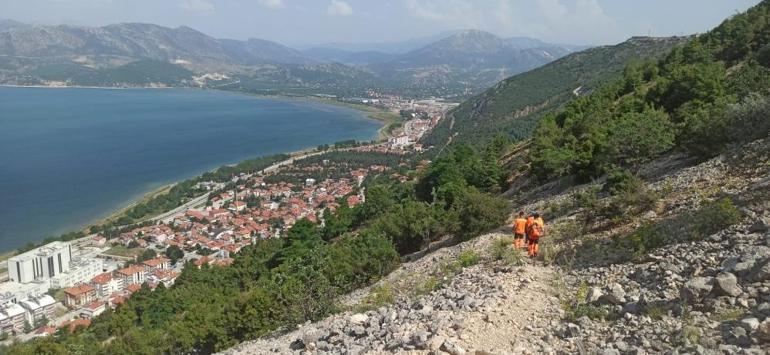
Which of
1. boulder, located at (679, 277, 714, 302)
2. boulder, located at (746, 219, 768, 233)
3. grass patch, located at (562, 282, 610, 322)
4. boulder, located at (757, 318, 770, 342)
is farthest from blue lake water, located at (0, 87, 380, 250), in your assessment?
boulder, located at (757, 318, 770, 342)

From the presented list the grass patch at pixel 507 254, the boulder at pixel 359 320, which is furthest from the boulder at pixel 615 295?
the boulder at pixel 359 320

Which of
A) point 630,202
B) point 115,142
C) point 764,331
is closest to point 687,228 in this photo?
point 630,202

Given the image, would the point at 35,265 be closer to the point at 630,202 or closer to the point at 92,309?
the point at 92,309

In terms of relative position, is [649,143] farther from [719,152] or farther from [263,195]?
[263,195]

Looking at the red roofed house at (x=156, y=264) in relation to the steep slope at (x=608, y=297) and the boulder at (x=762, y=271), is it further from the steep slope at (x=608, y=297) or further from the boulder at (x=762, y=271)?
the boulder at (x=762, y=271)

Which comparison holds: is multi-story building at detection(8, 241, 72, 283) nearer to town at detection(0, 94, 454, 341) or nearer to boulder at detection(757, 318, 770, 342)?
town at detection(0, 94, 454, 341)
